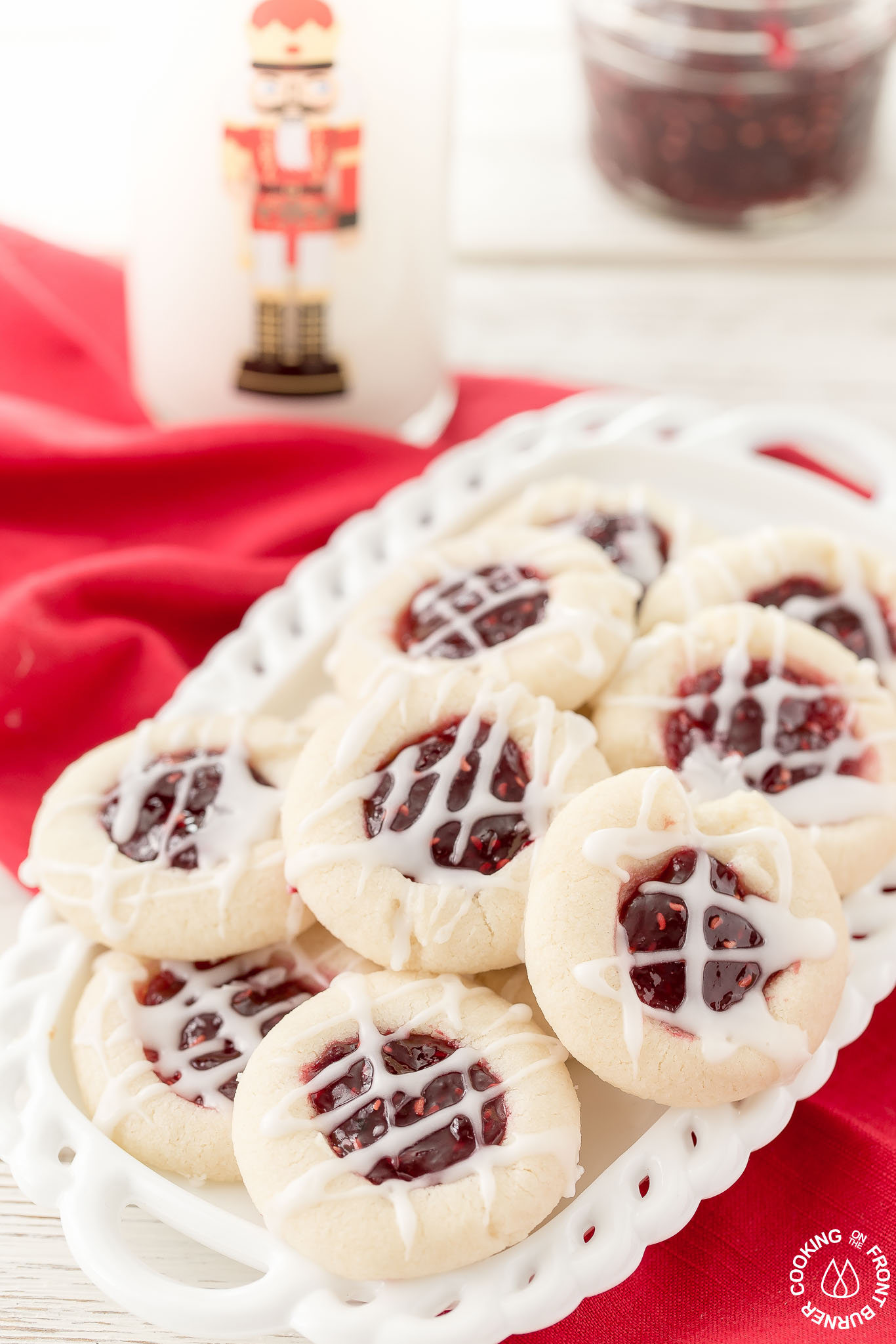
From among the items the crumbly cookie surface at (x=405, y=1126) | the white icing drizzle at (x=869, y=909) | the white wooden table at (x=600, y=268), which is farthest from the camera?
the white wooden table at (x=600, y=268)

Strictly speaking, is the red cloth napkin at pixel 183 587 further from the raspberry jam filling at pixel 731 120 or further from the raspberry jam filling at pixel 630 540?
the raspberry jam filling at pixel 731 120

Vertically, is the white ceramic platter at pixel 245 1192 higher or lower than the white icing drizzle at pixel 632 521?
lower

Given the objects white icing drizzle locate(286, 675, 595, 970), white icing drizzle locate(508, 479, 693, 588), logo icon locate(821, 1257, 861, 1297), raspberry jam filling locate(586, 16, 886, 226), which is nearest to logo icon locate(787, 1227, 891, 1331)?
logo icon locate(821, 1257, 861, 1297)

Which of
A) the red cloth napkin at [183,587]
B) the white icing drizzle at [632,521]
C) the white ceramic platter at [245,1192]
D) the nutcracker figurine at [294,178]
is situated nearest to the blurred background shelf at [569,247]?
the red cloth napkin at [183,587]

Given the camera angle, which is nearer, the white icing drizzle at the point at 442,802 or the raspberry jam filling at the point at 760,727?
the white icing drizzle at the point at 442,802

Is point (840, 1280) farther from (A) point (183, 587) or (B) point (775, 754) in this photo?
(A) point (183, 587)

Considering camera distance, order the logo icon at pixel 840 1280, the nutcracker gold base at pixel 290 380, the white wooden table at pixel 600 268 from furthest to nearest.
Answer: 1. the white wooden table at pixel 600 268
2. the nutcracker gold base at pixel 290 380
3. the logo icon at pixel 840 1280

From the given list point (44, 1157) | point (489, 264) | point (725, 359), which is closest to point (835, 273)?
point (725, 359)
